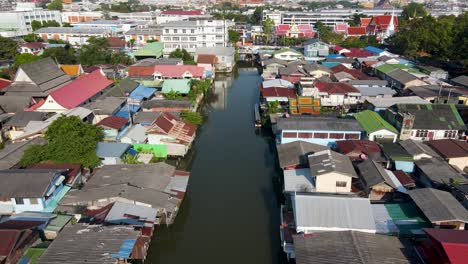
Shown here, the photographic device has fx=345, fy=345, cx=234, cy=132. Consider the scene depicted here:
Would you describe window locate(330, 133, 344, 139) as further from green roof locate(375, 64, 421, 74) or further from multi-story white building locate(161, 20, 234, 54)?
multi-story white building locate(161, 20, 234, 54)

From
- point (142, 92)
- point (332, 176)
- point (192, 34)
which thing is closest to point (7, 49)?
point (192, 34)

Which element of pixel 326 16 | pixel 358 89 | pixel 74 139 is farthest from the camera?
pixel 326 16

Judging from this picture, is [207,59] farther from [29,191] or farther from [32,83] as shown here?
[29,191]

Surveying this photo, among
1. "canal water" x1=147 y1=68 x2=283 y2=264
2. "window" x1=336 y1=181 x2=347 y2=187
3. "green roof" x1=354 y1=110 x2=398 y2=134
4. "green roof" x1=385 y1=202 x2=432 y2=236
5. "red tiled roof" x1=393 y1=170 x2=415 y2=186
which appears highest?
"green roof" x1=354 y1=110 x2=398 y2=134

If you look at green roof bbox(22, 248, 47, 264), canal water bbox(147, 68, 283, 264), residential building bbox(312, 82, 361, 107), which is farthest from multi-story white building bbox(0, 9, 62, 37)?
green roof bbox(22, 248, 47, 264)

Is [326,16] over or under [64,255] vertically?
over

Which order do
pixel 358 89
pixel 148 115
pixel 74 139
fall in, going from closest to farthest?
pixel 74 139, pixel 148 115, pixel 358 89

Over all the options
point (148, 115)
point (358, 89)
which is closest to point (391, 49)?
point (358, 89)

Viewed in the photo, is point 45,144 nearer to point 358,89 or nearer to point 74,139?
point 74,139
